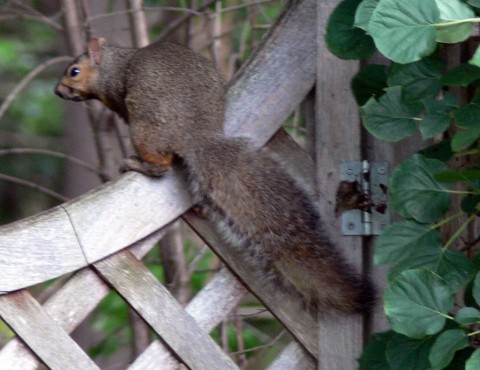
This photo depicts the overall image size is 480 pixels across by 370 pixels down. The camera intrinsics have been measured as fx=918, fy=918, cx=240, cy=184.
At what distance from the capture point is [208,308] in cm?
143

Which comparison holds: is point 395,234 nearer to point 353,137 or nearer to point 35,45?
point 353,137

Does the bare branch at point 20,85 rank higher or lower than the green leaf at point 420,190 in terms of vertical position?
lower

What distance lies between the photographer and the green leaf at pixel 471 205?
124cm

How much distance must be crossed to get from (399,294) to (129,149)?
139 centimetres

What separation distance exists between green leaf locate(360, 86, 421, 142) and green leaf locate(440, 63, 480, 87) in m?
0.07

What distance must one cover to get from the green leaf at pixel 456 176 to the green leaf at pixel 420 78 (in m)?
0.13

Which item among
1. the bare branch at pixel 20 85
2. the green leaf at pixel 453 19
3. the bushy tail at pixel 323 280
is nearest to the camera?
the green leaf at pixel 453 19

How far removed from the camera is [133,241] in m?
1.37

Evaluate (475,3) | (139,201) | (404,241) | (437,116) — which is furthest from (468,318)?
(139,201)

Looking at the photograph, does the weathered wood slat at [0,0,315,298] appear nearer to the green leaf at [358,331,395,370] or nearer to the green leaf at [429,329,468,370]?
the green leaf at [358,331,395,370]

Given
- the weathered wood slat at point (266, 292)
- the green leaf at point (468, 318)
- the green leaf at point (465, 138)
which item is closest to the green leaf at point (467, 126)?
the green leaf at point (465, 138)

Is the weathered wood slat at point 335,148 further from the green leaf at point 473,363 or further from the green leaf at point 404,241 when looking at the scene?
the green leaf at point 473,363

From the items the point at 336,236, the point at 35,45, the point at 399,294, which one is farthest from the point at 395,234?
the point at 35,45

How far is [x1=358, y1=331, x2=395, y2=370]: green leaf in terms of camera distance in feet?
4.32
